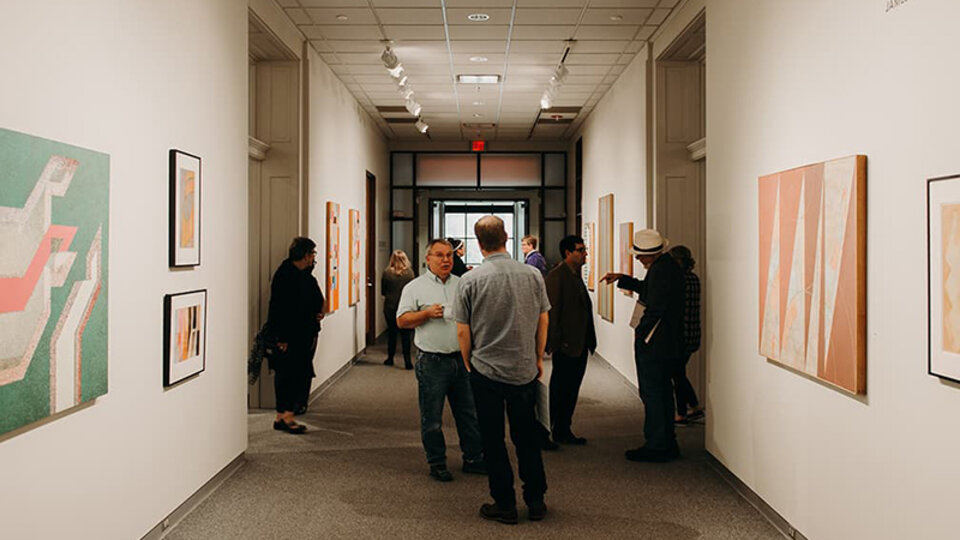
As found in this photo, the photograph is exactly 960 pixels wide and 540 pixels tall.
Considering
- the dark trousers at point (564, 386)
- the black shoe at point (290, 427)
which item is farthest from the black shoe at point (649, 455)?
the black shoe at point (290, 427)

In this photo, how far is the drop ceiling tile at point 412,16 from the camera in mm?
6883

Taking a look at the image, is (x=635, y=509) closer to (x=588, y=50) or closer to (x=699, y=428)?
(x=699, y=428)

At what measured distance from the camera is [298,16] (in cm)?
709

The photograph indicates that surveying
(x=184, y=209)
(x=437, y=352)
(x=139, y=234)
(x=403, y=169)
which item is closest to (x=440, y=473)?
(x=437, y=352)

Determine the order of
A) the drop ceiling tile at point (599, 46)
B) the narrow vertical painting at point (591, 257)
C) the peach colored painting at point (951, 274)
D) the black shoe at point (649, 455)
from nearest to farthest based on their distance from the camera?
the peach colored painting at point (951, 274), the black shoe at point (649, 455), the drop ceiling tile at point (599, 46), the narrow vertical painting at point (591, 257)

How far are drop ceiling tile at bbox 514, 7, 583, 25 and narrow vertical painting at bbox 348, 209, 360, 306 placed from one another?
4116 millimetres

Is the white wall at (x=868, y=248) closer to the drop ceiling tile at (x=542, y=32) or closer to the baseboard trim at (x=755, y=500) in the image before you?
the baseboard trim at (x=755, y=500)

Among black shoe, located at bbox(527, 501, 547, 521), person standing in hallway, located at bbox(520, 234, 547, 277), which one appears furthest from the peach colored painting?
person standing in hallway, located at bbox(520, 234, 547, 277)

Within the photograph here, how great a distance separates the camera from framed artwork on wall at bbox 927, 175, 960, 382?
2.66 meters

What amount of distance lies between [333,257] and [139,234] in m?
5.11

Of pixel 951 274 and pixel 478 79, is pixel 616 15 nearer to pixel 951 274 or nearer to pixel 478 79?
pixel 478 79

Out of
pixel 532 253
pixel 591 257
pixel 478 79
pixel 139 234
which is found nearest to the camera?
pixel 139 234

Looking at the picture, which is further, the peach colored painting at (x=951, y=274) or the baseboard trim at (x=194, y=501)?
the baseboard trim at (x=194, y=501)

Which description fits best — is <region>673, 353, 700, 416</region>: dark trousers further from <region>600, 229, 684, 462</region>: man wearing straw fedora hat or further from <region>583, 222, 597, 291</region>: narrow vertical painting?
<region>583, 222, 597, 291</region>: narrow vertical painting
